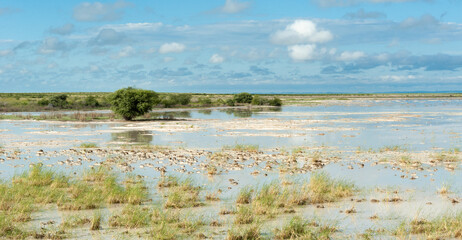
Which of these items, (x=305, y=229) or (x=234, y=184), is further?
(x=234, y=184)

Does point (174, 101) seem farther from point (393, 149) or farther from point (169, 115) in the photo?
point (393, 149)

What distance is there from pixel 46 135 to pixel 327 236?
26.7 m

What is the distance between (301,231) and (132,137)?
909 inches

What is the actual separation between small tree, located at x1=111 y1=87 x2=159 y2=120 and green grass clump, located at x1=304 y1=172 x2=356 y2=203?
33.7m

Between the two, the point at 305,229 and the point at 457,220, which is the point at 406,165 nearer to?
the point at 457,220

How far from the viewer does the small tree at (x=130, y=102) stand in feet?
148

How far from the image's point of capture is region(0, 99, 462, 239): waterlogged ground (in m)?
9.75

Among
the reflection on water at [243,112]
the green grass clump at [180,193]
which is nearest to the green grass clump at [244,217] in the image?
the green grass clump at [180,193]

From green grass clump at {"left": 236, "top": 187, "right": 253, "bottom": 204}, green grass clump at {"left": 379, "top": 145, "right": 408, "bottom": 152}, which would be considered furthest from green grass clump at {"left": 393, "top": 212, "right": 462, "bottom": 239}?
green grass clump at {"left": 379, "top": 145, "right": 408, "bottom": 152}

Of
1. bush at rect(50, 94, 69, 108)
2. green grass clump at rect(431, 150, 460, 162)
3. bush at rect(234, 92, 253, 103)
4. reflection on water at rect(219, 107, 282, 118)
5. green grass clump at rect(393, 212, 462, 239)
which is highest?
bush at rect(50, 94, 69, 108)

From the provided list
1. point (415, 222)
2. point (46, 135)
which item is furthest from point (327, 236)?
point (46, 135)

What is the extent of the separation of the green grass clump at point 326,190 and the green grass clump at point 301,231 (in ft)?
9.04

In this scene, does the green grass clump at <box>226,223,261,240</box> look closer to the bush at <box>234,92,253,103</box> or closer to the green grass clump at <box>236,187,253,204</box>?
the green grass clump at <box>236,187,253,204</box>

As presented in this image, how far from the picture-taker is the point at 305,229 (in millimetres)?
→ 9328
